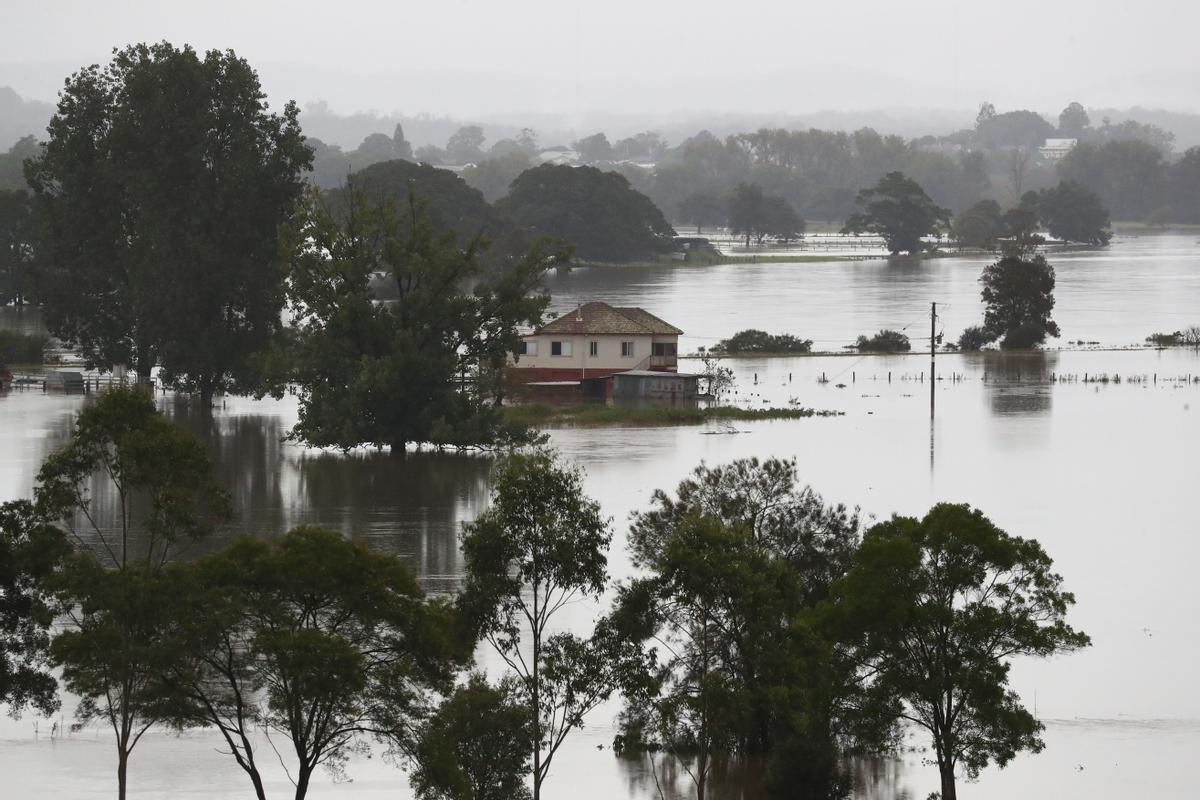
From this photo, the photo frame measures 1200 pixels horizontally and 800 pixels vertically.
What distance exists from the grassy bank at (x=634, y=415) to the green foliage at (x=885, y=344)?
73.9 feet

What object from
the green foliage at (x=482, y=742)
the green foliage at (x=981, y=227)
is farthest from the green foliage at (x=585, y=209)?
the green foliage at (x=482, y=742)

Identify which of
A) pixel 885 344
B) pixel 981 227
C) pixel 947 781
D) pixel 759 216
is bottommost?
pixel 947 781

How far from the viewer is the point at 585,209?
13612 cm

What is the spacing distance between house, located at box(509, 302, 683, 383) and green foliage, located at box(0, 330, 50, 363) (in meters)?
21.8

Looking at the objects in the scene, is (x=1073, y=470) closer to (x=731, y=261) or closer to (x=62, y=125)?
(x=62, y=125)

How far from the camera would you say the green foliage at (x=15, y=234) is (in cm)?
9225

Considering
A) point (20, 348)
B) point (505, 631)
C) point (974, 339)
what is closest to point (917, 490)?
point (505, 631)

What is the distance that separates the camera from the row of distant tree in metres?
18.5

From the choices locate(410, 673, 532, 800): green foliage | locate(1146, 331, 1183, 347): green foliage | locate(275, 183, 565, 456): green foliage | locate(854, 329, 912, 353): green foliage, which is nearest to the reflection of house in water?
locate(275, 183, 565, 456): green foliage

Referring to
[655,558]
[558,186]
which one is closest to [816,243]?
[558,186]

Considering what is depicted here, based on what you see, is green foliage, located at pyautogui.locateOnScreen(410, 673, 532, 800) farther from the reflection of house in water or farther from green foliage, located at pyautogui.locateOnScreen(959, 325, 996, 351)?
green foliage, located at pyautogui.locateOnScreen(959, 325, 996, 351)

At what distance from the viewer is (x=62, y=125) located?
56.0m

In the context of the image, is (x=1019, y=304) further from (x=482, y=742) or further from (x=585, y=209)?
(x=482, y=742)

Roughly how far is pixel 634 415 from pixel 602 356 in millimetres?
6255
